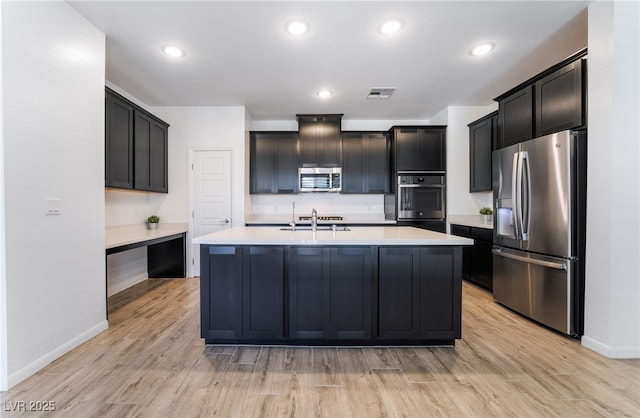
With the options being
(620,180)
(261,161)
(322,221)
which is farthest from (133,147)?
(620,180)

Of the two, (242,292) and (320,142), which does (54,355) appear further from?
(320,142)

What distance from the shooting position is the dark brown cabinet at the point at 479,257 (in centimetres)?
382

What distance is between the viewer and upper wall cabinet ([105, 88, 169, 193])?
3203 millimetres

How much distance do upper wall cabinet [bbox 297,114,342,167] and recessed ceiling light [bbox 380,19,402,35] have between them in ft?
7.94

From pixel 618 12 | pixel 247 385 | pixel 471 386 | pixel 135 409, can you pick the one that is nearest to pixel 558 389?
pixel 471 386

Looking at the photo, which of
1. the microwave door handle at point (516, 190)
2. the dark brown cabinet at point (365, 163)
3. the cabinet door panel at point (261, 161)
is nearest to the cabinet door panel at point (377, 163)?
the dark brown cabinet at point (365, 163)

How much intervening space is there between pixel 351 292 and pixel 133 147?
3.31 meters

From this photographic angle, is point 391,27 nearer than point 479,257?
Yes

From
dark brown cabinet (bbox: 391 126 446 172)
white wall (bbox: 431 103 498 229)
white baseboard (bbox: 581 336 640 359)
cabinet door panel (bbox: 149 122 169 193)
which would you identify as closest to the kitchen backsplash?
dark brown cabinet (bbox: 391 126 446 172)

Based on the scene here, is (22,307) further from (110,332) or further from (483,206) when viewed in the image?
(483,206)

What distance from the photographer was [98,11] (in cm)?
239

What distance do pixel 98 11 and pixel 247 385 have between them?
320 centimetres

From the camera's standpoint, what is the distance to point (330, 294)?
2.37 metres

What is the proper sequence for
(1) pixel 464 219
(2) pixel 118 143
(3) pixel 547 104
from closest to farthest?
(3) pixel 547 104
(2) pixel 118 143
(1) pixel 464 219
